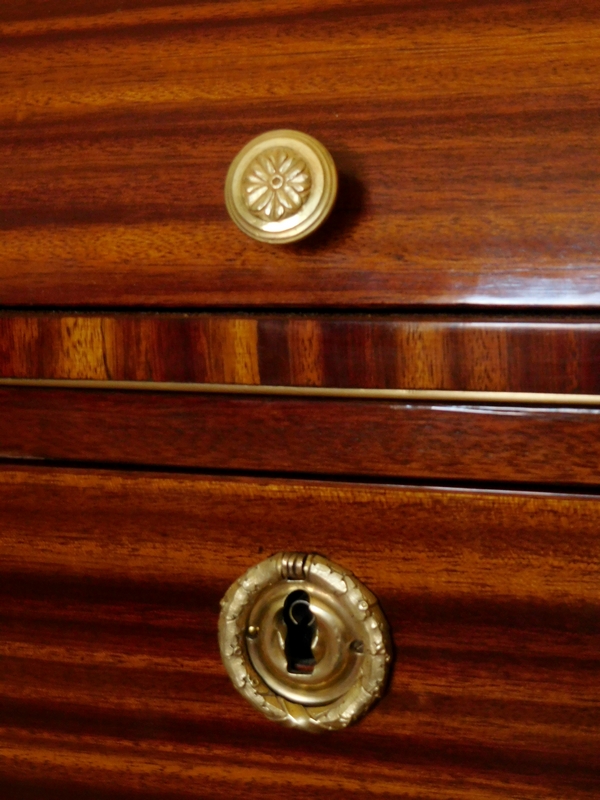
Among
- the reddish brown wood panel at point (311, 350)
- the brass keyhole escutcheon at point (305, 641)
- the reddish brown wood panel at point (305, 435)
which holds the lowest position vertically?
the brass keyhole escutcheon at point (305, 641)

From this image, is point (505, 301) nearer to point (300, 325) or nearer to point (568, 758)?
point (300, 325)

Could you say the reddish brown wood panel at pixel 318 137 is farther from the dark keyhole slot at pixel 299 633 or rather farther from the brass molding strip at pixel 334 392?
the dark keyhole slot at pixel 299 633

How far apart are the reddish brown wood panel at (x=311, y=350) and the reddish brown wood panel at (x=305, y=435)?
0.4 inches

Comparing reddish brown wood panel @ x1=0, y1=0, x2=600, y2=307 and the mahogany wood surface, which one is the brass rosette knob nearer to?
reddish brown wood panel @ x1=0, y1=0, x2=600, y2=307

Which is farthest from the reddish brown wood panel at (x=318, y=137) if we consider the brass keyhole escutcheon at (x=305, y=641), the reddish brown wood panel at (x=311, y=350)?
the brass keyhole escutcheon at (x=305, y=641)

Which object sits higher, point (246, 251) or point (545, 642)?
point (246, 251)

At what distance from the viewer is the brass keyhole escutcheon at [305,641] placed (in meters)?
0.37

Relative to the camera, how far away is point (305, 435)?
1.19 ft

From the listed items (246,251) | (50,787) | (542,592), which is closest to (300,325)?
(246,251)

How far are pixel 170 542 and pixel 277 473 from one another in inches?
2.6

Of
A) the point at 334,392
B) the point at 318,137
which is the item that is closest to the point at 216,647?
the point at 334,392

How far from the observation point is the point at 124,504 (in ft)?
1.29

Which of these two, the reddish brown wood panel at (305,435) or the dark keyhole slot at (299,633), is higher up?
the reddish brown wood panel at (305,435)

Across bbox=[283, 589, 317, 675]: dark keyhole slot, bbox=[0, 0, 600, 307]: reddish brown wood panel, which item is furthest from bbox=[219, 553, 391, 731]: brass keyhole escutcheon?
bbox=[0, 0, 600, 307]: reddish brown wood panel
